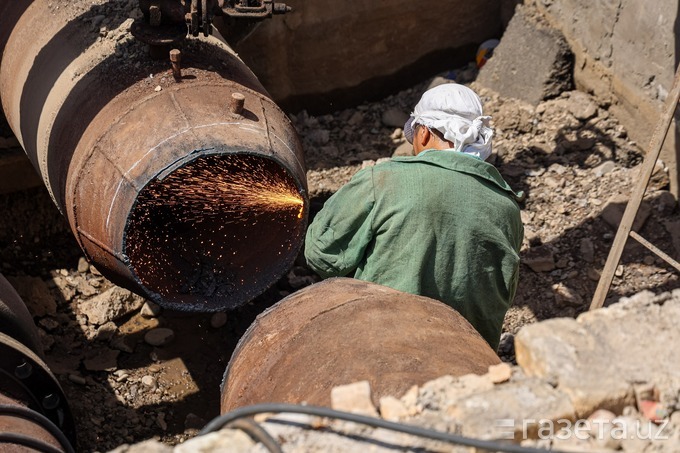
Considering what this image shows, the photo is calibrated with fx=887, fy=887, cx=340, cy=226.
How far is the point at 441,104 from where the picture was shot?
3.73 metres

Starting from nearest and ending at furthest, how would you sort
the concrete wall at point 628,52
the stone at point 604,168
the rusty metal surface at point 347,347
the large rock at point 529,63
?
the rusty metal surface at point 347,347, the concrete wall at point 628,52, the stone at point 604,168, the large rock at point 529,63

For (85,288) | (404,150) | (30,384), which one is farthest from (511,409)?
(404,150)

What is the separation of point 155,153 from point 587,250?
2.93 m

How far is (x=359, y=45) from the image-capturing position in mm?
6777

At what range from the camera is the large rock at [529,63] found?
21.3ft

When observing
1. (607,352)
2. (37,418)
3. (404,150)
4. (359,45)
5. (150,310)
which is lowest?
(150,310)

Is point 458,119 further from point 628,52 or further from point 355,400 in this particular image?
point 628,52

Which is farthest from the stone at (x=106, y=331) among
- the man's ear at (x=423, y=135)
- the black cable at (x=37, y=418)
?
the man's ear at (x=423, y=135)

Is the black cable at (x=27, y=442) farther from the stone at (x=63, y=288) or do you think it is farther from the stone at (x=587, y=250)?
the stone at (x=587, y=250)

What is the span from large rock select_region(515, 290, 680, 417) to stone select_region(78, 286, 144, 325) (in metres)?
3.33

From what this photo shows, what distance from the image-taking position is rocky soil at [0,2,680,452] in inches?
195

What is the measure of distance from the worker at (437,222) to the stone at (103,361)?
6.12 feet

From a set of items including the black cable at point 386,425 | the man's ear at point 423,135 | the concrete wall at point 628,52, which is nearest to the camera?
the black cable at point 386,425

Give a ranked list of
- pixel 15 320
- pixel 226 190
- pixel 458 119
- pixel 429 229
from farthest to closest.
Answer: pixel 226 190 → pixel 15 320 → pixel 458 119 → pixel 429 229
